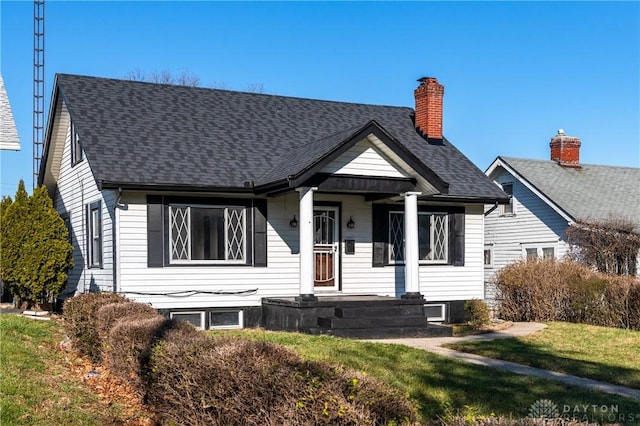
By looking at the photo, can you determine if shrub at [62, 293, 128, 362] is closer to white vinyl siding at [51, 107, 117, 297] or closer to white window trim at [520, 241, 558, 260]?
white vinyl siding at [51, 107, 117, 297]

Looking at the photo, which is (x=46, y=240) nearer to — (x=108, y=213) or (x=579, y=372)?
(x=108, y=213)

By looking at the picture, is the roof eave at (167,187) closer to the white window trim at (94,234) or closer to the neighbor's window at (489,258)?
the white window trim at (94,234)

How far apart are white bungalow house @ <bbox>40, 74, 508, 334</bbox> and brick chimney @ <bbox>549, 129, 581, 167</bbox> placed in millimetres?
11280

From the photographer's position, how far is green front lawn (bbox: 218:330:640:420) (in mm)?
8164

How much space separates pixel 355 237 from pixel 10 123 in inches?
327

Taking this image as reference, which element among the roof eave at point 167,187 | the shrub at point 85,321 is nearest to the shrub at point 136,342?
the shrub at point 85,321

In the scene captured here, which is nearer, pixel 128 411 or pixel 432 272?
pixel 128 411

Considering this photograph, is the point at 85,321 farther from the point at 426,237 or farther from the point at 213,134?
the point at 426,237

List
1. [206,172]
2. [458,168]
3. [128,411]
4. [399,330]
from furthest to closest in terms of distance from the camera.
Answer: [458,168] < [206,172] < [399,330] < [128,411]

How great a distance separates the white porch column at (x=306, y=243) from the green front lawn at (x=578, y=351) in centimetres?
317

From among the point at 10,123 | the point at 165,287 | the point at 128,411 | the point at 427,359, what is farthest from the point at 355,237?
the point at 128,411

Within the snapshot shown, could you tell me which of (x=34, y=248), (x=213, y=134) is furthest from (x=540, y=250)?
(x=34, y=248)

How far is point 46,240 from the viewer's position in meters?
16.7

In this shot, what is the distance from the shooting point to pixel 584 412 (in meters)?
7.84
